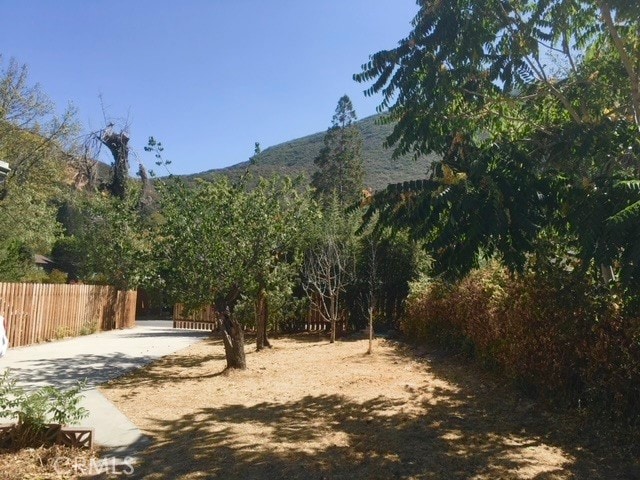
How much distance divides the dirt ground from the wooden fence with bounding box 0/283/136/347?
569 centimetres

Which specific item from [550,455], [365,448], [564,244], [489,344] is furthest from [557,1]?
[365,448]

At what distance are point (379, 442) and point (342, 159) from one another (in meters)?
44.3

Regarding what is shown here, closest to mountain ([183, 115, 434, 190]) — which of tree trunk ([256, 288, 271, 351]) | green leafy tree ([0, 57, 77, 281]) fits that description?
green leafy tree ([0, 57, 77, 281])

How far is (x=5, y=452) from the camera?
505 centimetres

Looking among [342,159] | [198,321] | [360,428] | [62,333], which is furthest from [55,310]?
[342,159]

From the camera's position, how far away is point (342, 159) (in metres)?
48.9

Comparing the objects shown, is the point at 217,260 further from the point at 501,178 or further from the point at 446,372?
the point at 501,178

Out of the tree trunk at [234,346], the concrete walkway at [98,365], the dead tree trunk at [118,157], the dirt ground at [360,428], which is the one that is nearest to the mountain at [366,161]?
the dead tree trunk at [118,157]

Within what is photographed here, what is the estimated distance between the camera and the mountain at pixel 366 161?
6103cm

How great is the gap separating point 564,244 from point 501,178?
2.12 m

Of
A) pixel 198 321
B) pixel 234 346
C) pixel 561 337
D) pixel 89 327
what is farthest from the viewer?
pixel 198 321

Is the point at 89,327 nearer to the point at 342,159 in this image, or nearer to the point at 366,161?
the point at 342,159

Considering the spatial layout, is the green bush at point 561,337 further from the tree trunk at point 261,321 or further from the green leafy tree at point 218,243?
the tree trunk at point 261,321

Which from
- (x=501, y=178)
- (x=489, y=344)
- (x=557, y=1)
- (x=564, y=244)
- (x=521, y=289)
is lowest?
(x=489, y=344)
